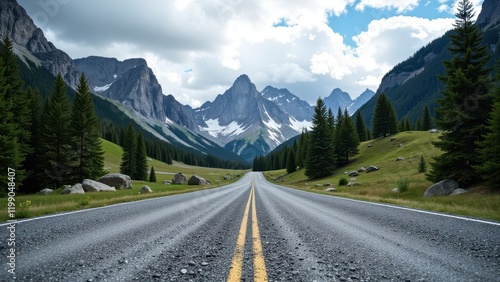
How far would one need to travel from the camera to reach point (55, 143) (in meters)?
33.4

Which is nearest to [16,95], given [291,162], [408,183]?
[408,183]

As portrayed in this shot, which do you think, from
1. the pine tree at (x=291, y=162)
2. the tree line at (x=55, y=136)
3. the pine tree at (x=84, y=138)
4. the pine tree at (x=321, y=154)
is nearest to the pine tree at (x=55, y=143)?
the tree line at (x=55, y=136)

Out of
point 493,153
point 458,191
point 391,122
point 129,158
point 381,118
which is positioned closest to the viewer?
point 493,153

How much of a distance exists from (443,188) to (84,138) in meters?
40.5

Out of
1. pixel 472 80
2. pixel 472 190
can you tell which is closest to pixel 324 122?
pixel 472 80

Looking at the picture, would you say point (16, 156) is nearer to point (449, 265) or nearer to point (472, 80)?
point (449, 265)

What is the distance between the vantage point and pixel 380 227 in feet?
20.3

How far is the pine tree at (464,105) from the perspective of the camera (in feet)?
60.0

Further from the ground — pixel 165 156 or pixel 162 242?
pixel 165 156

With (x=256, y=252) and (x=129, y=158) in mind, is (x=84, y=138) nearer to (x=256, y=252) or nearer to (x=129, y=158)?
(x=129, y=158)

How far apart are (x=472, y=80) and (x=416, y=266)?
23138mm

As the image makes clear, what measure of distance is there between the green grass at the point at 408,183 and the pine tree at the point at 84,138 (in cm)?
2948

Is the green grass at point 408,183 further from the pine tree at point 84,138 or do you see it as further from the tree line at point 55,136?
the tree line at point 55,136

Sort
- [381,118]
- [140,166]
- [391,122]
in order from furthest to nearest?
[381,118]
[391,122]
[140,166]
